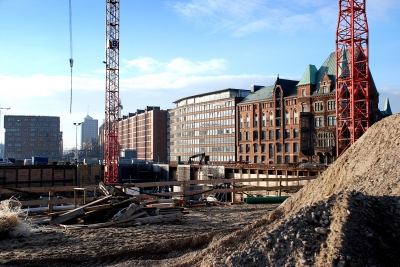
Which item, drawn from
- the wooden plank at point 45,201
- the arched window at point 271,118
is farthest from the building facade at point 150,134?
the wooden plank at point 45,201

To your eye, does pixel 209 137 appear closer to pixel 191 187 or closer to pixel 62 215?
pixel 191 187

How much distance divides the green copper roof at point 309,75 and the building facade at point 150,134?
55395 millimetres

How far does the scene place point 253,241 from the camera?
7.86 m

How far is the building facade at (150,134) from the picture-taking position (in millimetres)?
122562

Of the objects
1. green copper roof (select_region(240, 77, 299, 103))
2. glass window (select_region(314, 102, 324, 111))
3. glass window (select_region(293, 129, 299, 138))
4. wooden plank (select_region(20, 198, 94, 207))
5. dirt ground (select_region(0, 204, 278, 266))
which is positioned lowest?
dirt ground (select_region(0, 204, 278, 266))

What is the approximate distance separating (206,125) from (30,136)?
4678 inches

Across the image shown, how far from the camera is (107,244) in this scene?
10.7 metres

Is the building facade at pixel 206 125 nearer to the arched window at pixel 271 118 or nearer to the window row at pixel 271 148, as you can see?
the window row at pixel 271 148

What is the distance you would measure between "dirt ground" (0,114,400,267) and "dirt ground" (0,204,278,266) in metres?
0.02

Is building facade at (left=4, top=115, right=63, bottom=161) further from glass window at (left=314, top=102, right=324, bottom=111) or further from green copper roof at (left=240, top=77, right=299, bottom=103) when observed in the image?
glass window at (left=314, top=102, right=324, bottom=111)

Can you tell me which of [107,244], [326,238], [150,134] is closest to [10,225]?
[107,244]

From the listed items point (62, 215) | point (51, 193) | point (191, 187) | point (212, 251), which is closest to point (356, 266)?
point (212, 251)

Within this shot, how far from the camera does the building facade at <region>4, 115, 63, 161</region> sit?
184 meters

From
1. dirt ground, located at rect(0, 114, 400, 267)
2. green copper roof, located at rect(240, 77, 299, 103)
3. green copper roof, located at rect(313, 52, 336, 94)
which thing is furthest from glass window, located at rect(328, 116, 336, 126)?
dirt ground, located at rect(0, 114, 400, 267)
